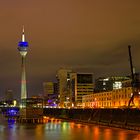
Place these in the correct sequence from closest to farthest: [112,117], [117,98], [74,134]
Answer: [74,134] → [112,117] → [117,98]

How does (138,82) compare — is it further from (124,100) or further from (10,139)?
(10,139)

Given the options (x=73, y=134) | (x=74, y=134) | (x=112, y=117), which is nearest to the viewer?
(x=74, y=134)

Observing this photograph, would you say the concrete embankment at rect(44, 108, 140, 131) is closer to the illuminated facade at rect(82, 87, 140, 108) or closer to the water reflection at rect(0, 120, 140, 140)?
the water reflection at rect(0, 120, 140, 140)

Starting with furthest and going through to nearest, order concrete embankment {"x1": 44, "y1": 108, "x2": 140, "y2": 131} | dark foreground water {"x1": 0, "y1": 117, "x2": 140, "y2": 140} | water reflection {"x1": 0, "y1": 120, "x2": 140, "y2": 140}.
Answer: concrete embankment {"x1": 44, "y1": 108, "x2": 140, "y2": 131}
water reflection {"x1": 0, "y1": 120, "x2": 140, "y2": 140}
dark foreground water {"x1": 0, "y1": 117, "x2": 140, "y2": 140}

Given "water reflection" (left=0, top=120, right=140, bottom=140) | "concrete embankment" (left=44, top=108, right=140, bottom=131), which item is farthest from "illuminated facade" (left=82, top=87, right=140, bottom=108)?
Result: "water reflection" (left=0, top=120, right=140, bottom=140)

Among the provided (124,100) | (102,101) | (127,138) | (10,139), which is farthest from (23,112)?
(127,138)

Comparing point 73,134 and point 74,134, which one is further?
point 73,134

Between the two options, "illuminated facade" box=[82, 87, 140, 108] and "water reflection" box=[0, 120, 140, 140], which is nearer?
"water reflection" box=[0, 120, 140, 140]

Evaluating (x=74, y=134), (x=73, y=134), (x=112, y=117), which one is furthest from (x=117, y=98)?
(x=74, y=134)

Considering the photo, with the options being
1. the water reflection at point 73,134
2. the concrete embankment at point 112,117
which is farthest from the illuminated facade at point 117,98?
the water reflection at point 73,134

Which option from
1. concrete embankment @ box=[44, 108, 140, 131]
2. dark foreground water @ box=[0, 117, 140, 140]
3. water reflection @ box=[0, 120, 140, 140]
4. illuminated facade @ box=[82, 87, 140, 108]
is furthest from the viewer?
illuminated facade @ box=[82, 87, 140, 108]

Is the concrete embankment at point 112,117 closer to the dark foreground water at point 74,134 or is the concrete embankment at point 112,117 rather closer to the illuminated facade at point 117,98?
the dark foreground water at point 74,134

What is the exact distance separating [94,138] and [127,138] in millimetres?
8445

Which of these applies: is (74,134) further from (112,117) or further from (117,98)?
(117,98)
